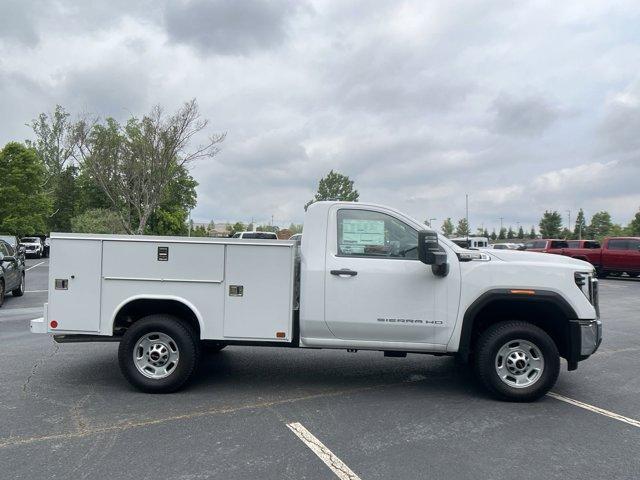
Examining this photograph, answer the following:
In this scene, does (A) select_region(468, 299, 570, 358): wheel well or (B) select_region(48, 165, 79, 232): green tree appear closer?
(A) select_region(468, 299, 570, 358): wheel well

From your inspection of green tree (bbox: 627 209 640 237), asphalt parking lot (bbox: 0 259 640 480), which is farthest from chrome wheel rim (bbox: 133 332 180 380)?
green tree (bbox: 627 209 640 237)

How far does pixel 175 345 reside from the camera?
17.9 ft

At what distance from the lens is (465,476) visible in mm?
3695

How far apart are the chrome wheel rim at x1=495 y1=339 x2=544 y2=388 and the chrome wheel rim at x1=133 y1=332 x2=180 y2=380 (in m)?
3.42

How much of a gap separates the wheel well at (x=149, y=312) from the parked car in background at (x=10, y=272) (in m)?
8.12

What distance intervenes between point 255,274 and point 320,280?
2.25ft

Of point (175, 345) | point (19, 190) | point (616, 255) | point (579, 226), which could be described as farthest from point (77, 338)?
point (579, 226)

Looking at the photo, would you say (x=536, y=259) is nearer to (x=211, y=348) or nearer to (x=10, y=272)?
(x=211, y=348)

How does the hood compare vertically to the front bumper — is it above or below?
above

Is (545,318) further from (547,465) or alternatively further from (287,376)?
(287,376)

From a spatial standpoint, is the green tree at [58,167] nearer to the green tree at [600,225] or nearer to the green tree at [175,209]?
the green tree at [175,209]

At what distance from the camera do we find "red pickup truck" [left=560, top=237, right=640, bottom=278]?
22641 mm

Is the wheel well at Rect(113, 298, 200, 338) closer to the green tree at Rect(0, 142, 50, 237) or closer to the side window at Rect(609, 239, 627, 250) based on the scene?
the side window at Rect(609, 239, 627, 250)

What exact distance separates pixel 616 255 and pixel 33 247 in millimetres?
36946
